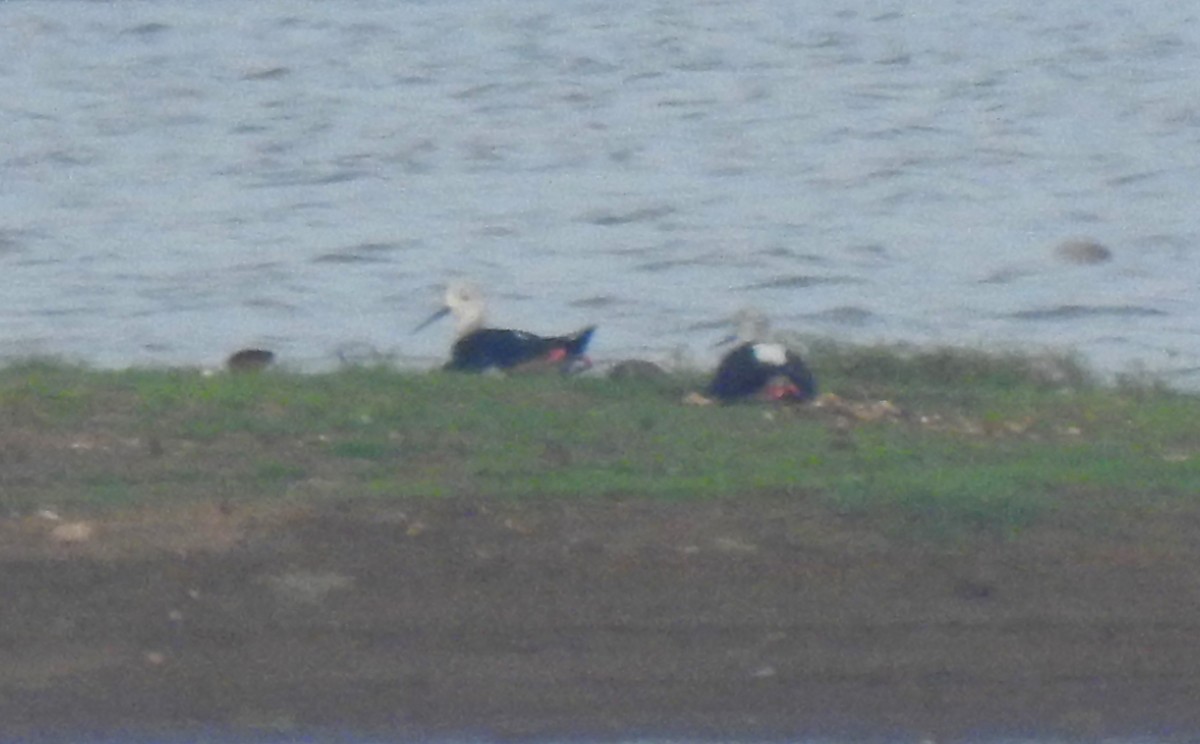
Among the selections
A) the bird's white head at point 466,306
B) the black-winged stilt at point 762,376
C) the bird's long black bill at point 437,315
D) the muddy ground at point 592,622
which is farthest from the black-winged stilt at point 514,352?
the muddy ground at point 592,622

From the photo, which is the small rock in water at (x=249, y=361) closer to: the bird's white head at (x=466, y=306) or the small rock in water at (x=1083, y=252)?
the bird's white head at (x=466, y=306)

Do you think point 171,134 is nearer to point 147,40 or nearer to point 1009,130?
point 147,40

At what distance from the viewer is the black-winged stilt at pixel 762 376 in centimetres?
1028

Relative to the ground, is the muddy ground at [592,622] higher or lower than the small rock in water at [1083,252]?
higher

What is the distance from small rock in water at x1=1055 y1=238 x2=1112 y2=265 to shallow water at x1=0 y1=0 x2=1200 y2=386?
83 millimetres

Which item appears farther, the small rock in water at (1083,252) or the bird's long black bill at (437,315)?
the small rock in water at (1083,252)

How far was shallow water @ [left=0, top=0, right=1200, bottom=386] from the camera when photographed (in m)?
15.1

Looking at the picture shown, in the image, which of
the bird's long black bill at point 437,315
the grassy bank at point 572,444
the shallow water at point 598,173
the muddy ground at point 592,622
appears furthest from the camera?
the shallow water at point 598,173

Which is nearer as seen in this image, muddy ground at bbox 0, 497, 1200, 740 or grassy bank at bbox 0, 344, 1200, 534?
muddy ground at bbox 0, 497, 1200, 740

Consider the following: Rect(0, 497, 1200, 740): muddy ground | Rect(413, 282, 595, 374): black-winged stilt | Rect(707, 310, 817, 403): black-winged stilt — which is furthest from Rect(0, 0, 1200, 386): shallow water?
Rect(0, 497, 1200, 740): muddy ground

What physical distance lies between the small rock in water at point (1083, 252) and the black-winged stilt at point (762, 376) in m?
6.40

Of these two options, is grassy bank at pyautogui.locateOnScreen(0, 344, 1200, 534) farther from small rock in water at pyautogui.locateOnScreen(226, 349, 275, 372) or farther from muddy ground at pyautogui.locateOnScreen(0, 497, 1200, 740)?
small rock in water at pyautogui.locateOnScreen(226, 349, 275, 372)

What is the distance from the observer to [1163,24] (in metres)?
25.4

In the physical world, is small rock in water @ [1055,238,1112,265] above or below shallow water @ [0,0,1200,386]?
below
